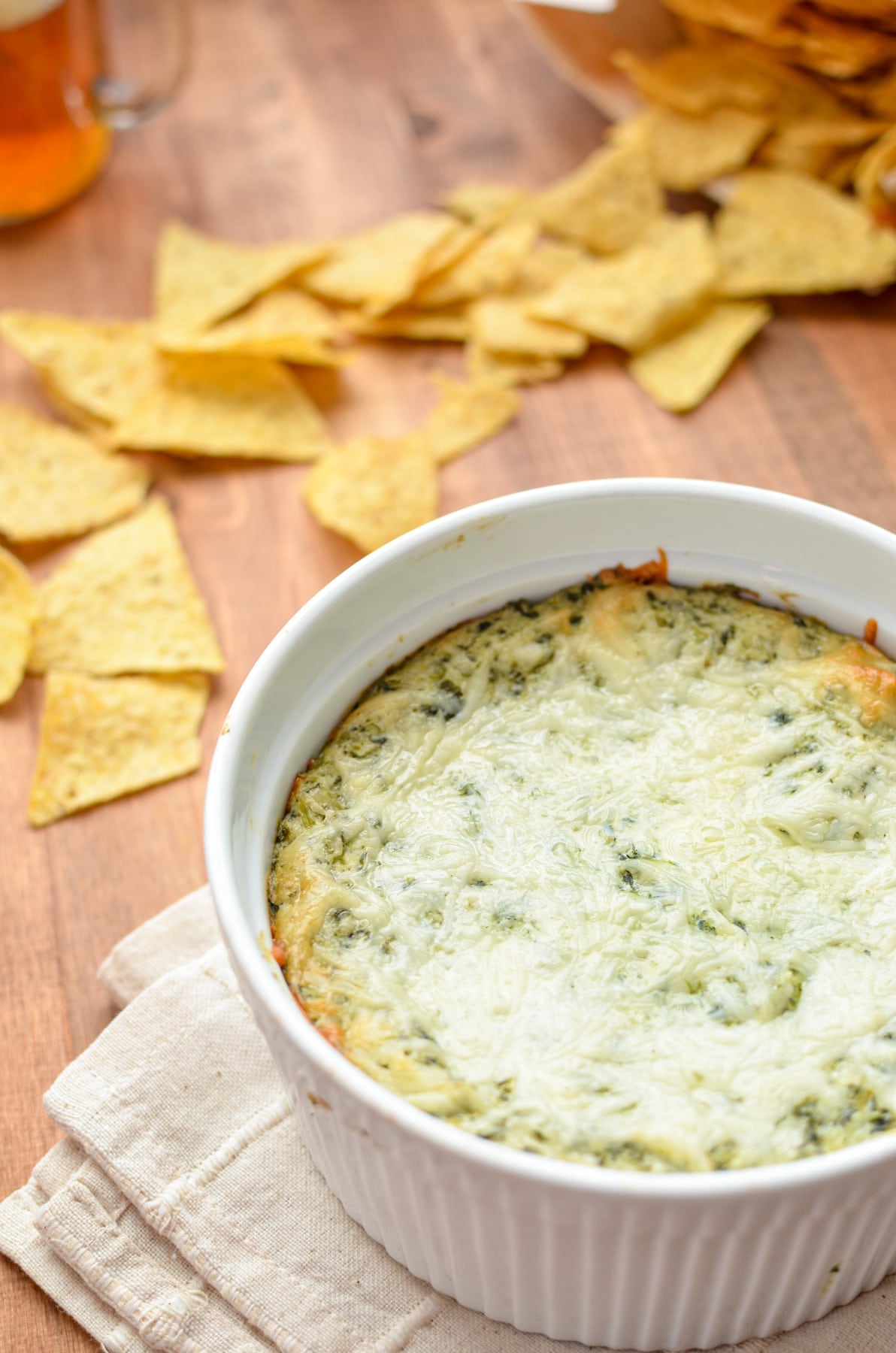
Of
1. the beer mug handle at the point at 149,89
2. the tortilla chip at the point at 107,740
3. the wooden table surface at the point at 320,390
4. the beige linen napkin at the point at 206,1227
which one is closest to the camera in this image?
the beige linen napkin at the point at 206,1227

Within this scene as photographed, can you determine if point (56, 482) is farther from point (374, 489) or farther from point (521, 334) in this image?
point (521, 334)

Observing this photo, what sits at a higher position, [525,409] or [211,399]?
[211,399]

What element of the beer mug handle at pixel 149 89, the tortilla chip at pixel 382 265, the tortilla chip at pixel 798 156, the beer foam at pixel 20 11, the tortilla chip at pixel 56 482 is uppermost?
the beer foam at pixel 20 11

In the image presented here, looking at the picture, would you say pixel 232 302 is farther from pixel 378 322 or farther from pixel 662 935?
pixel 662 935

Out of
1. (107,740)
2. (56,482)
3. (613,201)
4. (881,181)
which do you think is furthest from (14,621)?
(881,181)

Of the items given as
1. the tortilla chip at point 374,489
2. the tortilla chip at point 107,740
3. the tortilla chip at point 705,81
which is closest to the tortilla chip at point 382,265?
the tortilla chip at point 374,489

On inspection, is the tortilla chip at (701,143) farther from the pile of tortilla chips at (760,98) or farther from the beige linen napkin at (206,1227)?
the beige linen napkin at (206,1227)

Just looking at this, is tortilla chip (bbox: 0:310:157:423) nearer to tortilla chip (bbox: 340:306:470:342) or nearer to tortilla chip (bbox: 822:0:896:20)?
tortilla chip (bbox: 340:306:470:342)

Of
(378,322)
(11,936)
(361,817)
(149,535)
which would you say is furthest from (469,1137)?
(378,322)

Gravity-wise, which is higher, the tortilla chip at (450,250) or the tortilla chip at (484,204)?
the tortilla chip at (450,250)
